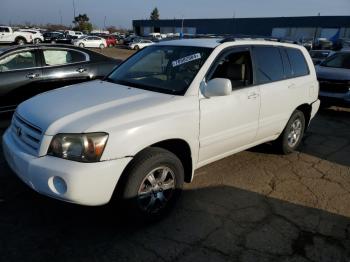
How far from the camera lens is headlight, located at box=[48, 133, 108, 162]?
9.41ft

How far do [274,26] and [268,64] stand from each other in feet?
227

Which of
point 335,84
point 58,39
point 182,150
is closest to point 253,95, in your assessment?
point 182,150

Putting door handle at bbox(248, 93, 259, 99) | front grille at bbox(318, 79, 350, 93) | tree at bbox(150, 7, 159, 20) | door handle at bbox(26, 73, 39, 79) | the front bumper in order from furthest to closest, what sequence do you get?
tree at bbox(150, 7, 159, 20)
front grille at bbox(318, 79, 350, 93)
door handle at bbox(26, 73, 39, 79)
door handle at bbox(248, 93, 259, 99)
the front bumper

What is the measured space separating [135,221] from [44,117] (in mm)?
1249

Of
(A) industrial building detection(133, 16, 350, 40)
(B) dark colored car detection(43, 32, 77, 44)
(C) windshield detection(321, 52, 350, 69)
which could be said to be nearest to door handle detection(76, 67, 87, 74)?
(C) windshield detection(321, 52, 350, 69)

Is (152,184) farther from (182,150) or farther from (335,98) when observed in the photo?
(335,98)

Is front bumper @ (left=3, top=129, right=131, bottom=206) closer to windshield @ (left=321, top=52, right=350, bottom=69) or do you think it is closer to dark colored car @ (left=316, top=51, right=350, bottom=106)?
dark colored car @ (left=316, top=51, right=350, bottom=106)

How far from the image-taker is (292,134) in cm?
541

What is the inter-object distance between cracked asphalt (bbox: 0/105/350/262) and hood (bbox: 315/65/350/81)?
4.33m

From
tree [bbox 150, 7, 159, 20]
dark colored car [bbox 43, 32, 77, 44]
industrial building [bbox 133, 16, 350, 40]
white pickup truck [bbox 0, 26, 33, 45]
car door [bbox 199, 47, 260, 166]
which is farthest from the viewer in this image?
tree [bbox 150, 7, 159, 20]

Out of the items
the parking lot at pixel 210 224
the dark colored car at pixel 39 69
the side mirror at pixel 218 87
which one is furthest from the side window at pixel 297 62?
the dark colored car at pixel 39 69

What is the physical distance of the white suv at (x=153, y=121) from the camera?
2.90 metres

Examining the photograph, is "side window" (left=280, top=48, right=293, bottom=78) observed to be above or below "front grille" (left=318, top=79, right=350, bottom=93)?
above

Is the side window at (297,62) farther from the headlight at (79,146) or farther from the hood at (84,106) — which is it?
the headlight at (79,146)
